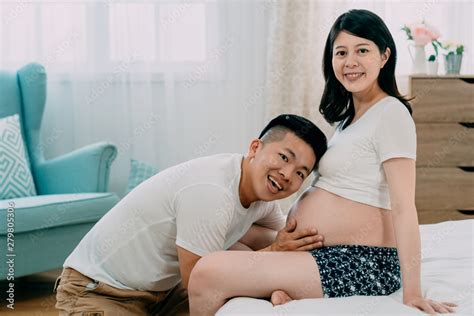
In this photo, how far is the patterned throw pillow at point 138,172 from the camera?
3.66 metres

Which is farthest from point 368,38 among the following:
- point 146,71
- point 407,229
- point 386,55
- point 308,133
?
point 146,71

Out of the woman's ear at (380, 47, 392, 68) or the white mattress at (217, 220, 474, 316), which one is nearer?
the white mattress at (217, 220, 474, 316)

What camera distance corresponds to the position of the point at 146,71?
393cm

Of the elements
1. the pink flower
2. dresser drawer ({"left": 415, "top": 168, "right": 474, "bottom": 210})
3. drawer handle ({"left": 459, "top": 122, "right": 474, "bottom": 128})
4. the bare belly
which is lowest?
dresser drawer ({"left": 415, "top": 168, "right": 474, "bottom": 210})

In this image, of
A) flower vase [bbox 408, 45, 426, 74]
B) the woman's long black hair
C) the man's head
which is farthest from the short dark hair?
flower vase [bbox 408, 45, 426, 74]

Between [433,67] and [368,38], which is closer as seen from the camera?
[368,38]

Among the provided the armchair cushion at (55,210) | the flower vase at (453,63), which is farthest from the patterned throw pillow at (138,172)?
the flower vase at (453,63)

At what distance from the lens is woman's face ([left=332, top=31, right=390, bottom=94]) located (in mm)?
1821

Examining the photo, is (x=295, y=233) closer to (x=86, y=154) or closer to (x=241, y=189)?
(x=241, y=189)

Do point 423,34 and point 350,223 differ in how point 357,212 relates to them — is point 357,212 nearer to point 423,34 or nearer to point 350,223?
point 350,223

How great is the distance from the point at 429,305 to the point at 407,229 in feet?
0.59

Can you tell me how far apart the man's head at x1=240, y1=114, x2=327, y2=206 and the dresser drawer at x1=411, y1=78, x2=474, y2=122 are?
70.3 inches

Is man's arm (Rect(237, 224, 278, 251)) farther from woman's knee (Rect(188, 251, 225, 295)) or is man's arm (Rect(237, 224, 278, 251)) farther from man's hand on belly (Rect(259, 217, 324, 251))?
woman's knee (Rect(188, 251, 225, 295))

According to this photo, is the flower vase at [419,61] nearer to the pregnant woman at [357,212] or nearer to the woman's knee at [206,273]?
the pregnant woman at [357,212]
